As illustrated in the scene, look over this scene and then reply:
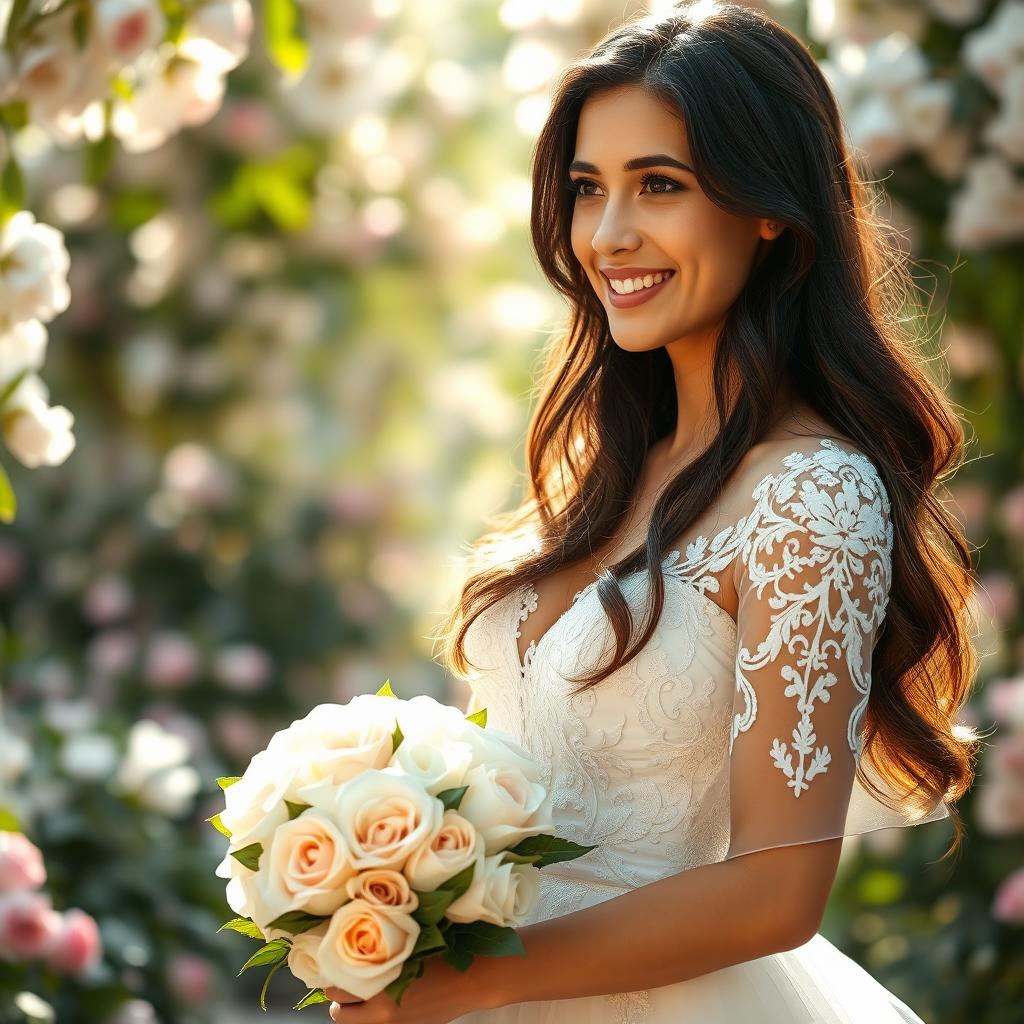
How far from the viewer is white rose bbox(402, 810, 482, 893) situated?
5.67ft

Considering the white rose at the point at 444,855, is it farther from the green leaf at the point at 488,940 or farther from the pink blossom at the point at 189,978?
the pink blossom at the point at 189,978

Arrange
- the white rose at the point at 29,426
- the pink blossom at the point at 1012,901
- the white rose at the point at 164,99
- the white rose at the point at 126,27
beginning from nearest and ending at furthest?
the white rose at the point at 126,27 < the white rose at the point at 29,426 < the white rose at the point at 164,99 < the pink blossom at the point at 1012,901

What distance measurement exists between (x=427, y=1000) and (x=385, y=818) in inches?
9.3

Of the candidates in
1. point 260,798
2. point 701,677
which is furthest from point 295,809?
point 701,677

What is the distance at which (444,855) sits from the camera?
1733 mm

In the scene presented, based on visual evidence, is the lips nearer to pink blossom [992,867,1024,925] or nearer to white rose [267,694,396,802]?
white rose [267,694,396,802]

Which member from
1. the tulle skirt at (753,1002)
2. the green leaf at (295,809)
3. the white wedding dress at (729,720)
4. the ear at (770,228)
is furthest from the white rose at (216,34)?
the tulle skirt at (753,1002)

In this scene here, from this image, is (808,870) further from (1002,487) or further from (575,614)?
(1002,487)

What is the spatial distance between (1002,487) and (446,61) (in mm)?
2449

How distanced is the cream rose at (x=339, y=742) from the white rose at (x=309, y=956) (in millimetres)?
167

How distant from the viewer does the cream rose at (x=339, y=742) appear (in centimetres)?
182

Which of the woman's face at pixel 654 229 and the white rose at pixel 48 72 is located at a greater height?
the white rose at pixel 48 72

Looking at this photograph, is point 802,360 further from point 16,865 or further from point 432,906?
point 16,865

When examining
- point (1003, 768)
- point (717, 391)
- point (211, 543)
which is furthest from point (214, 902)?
point (717, 391)
